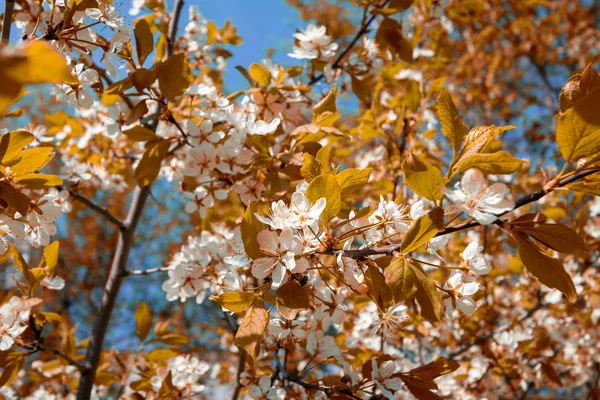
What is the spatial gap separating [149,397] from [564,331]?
2.00 metres

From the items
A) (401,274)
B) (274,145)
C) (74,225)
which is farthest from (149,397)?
(74,225)

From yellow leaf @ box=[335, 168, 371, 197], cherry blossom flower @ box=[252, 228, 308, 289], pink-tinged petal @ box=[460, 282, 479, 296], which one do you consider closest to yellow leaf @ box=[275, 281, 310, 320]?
cherry blossom flower @ box=[252, 228, 308, 289]

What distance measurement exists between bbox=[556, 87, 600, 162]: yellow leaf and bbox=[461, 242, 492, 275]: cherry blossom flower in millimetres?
255

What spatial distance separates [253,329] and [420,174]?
0.42m

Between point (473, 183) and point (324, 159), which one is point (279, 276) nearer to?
point (324, 159)

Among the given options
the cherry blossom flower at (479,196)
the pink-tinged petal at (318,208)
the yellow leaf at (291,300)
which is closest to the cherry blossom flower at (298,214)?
the pink-tinged petal at (318,208)

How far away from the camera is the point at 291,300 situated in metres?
0.82

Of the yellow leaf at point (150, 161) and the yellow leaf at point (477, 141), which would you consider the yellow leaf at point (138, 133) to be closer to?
the yellow leaf at point (150, 161)

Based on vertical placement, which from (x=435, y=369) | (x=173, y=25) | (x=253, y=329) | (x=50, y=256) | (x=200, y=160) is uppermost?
(x=173, y=25)

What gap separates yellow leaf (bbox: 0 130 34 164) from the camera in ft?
2.77

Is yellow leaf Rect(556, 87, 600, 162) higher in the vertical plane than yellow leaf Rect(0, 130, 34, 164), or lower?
lower

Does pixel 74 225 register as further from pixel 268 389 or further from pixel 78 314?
pixel 268 389

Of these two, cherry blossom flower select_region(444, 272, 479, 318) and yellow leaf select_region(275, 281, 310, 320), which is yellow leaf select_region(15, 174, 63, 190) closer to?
yellow leaf select_region(275, 281, 310, 320)

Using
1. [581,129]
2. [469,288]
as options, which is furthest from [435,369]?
[581,129]
